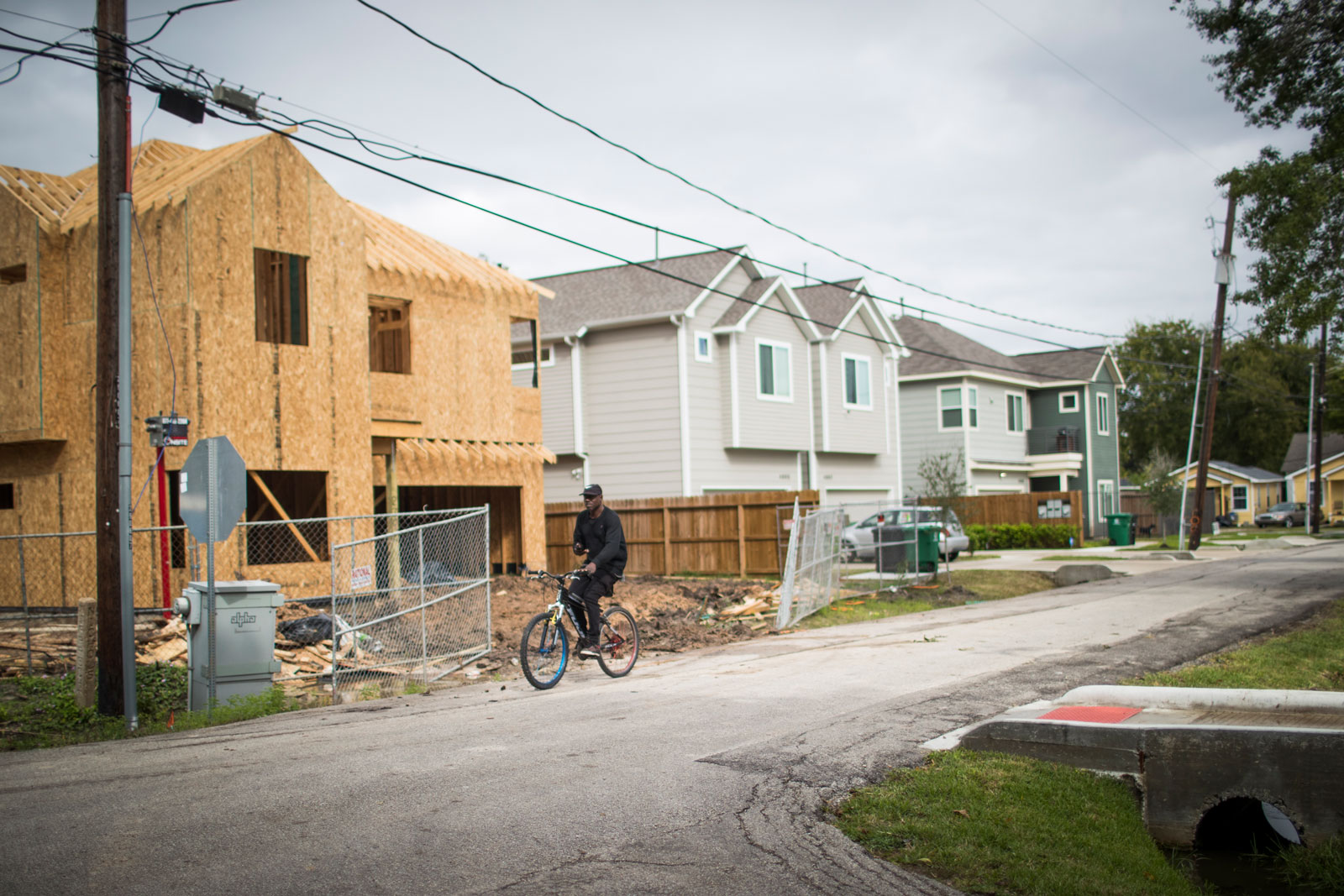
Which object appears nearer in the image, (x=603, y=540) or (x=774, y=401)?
(x=603, y=540)

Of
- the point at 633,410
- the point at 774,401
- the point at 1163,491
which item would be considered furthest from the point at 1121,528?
the point at 633,410

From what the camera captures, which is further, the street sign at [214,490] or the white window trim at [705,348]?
the white window trim at [705,348]

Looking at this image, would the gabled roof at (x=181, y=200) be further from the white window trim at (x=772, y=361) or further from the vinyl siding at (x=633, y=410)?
the white window trim at (x=772, y=361)

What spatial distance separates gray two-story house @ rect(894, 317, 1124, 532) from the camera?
41906 mm

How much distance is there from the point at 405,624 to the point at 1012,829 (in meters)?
9.60

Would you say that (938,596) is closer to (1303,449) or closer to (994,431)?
(994,431)

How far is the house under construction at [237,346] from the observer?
1647cm

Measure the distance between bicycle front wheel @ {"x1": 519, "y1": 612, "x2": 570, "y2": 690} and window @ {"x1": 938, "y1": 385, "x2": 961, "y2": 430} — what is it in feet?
108

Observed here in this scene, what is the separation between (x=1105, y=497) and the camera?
4781 centimetres

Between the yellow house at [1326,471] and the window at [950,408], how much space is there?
1409 inches

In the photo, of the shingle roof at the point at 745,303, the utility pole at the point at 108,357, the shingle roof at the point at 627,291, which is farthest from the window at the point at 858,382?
the utility pole at the point at 108,357

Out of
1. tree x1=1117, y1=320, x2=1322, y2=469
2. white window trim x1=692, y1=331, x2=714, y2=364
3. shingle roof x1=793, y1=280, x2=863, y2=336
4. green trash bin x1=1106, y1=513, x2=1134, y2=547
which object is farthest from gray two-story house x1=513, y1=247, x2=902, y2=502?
tree x1=1117, y1=320, x2=1322, y2=469

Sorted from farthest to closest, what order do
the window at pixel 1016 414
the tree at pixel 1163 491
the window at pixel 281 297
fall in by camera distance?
the window at pixel 1016 414 → the tree at pixel 1163 491 → the window at pixel 281 297

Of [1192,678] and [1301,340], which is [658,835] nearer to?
[1192,678]
